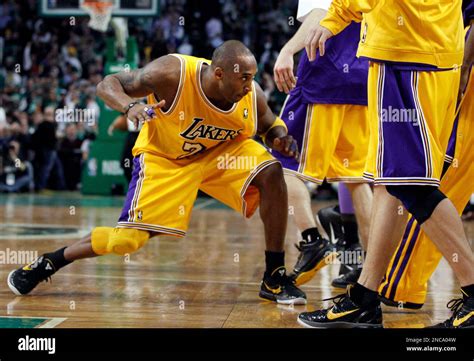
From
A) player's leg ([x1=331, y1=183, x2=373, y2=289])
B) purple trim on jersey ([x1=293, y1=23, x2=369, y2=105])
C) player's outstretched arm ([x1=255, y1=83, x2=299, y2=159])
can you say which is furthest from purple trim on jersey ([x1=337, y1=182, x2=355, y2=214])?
player's outstretched arm ([x1=255, y1=83, x2=299, y2=159])

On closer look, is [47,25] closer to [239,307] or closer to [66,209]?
[66,209]

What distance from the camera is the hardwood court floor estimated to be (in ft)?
11.2

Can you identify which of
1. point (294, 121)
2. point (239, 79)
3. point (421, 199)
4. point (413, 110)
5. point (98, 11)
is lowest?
point (421, 199)

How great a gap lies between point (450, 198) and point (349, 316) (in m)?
0.75

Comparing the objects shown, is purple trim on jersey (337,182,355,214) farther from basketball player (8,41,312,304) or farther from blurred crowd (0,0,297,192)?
blurred crowd (0,0,297,192)

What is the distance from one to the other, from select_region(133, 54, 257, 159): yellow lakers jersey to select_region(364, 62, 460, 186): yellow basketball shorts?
3.26 ft

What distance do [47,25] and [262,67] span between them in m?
5.59

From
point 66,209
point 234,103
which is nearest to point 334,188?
point 66,209

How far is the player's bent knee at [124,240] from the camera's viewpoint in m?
3.87

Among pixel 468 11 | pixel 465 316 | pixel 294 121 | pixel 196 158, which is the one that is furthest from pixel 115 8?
pixel 465 316

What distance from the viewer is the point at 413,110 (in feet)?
10.0

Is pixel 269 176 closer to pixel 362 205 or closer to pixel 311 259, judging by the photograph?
pixel 311 259

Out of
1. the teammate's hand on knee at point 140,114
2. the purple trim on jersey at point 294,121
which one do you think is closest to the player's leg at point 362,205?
the purple trim on jersey at point 294,121
